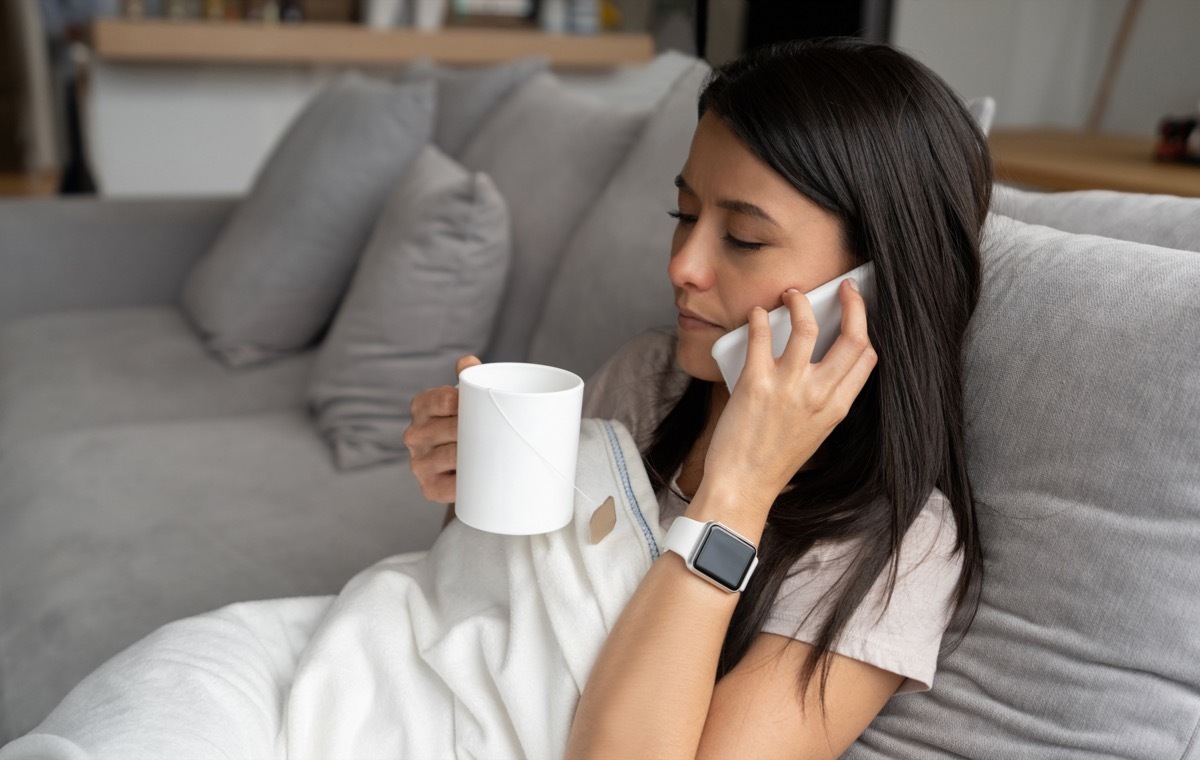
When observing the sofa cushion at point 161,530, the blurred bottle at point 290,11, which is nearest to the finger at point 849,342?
the sofa cushion at point 161,530

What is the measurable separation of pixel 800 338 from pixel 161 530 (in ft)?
3.28

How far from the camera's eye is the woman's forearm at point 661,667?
2.41ft

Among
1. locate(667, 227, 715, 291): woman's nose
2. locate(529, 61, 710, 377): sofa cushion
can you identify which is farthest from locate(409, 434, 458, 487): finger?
locate(529, 61, 710, 377): sofa cushion

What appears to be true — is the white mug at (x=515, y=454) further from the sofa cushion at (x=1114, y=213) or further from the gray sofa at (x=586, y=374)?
the sofa cushion at (x=1114, y=213)

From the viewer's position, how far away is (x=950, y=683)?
2.66 ft

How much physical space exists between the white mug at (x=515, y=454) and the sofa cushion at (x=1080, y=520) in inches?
12.4

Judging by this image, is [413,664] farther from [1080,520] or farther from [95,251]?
[95,251]

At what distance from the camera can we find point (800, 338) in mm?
797

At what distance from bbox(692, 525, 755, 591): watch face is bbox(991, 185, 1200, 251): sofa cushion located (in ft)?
1.43

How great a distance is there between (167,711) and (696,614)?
0.38 metres

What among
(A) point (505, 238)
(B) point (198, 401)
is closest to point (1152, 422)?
(A) point (505, 238)

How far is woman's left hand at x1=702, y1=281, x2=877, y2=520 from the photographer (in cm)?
79

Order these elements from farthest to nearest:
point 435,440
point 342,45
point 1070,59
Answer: point 342,45 → point 1070,59 → point 435,440

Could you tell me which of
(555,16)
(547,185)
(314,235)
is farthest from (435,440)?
(555,16)
